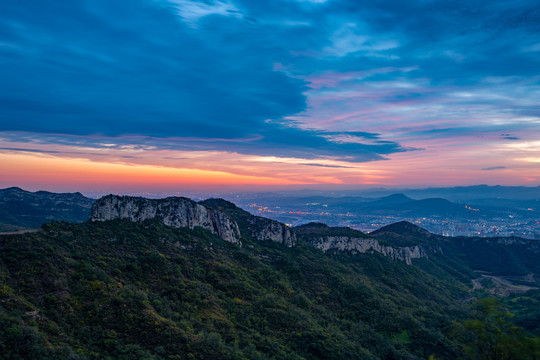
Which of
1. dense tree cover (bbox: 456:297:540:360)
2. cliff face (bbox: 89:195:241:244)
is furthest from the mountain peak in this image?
dense tree cover (bbox: 456:297:540:360)

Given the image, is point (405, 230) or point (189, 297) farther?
point (405, 230)

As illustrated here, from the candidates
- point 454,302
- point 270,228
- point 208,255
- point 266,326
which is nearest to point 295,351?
point 266,326

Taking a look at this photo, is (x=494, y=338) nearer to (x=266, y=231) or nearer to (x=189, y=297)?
(x=189, y=297)

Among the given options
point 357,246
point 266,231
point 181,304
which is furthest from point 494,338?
point 357,246

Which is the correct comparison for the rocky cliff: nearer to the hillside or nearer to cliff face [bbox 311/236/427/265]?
the hillside

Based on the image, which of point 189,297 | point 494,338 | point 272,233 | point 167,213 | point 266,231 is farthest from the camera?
point 266,231

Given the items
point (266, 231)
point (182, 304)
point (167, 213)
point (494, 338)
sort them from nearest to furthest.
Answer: point (494, 338) → point (182, 304) → point (167, 213) → point (266, 231)

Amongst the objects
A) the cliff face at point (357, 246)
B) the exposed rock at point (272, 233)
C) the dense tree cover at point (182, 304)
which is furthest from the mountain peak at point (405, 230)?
the dense tree cover at point (182, 304)
